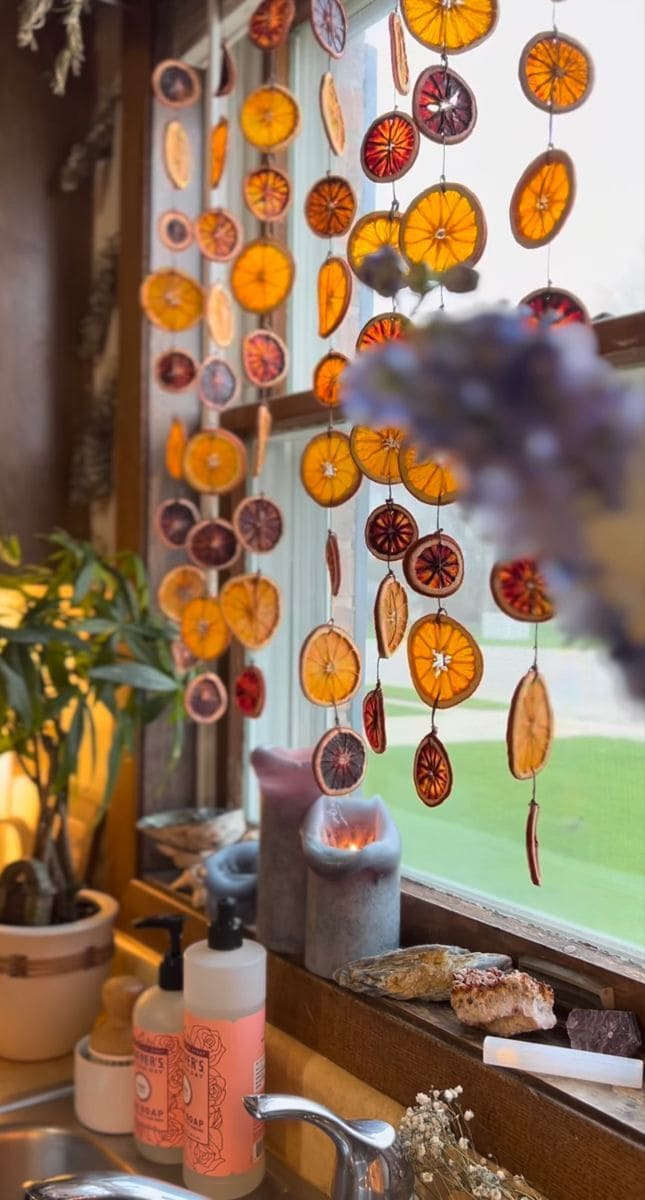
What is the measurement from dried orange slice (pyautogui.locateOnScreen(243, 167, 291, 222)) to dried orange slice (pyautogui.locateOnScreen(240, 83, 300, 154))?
0.09 feet

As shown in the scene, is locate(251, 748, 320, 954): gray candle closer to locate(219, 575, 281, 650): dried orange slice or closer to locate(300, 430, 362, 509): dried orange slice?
locate(219, 575, 281, 650): dried orange slice

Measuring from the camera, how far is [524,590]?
1.93 ft

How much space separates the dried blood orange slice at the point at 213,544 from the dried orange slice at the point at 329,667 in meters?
0.30

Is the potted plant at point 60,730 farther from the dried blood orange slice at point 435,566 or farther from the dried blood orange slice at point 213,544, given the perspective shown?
the dried blood orange slice at point 435,566

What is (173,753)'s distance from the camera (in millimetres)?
1383

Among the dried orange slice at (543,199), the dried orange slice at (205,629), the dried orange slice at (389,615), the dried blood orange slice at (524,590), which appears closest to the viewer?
the dried blood orange slice at (524,590)

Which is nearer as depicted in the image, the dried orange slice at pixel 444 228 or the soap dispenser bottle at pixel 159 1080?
the dried orange slice at pixel 444 228

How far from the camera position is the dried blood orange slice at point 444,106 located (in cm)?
84

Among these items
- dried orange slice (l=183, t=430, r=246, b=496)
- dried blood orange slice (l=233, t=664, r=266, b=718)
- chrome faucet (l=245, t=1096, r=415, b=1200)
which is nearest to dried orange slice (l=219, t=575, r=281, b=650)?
dried blood orange slice (l=233, t=664, r=266, b=718)

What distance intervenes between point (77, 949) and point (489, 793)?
22.7 inches

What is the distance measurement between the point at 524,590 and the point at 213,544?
700 mm

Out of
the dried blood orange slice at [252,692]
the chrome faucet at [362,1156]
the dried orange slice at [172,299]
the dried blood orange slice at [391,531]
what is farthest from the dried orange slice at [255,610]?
the chrome faucet at [362,1156]

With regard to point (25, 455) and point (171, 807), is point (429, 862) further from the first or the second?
point (25, 455)

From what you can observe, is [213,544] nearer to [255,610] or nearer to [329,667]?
[255,610]
